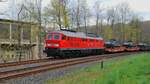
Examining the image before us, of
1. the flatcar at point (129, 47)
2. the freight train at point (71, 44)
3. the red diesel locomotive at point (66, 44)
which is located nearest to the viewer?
the red diesel locomotive at point (66, 44)

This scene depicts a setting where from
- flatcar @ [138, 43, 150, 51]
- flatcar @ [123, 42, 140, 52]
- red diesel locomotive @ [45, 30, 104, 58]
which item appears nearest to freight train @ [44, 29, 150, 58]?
red diesel locomotive @ [45, 30, 104, 58]

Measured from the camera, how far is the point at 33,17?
1807 inches

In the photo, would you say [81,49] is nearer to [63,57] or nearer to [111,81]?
[63,57]

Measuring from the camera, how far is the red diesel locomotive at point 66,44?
33312 millimetres

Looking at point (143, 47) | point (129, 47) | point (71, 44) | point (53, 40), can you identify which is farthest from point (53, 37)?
point (143, 47)

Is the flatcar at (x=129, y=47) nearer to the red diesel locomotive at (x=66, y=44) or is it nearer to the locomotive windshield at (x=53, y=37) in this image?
the red diesel locomotive at (x=66, y=44)

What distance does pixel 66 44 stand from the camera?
33969mm

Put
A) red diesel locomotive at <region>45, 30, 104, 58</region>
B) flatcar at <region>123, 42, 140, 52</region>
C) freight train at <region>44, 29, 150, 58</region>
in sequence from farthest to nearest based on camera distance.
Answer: flatcar at <region>123, 42, 140, 52</region>
freight train at <region>44, 29, 150, 58</region>
red diesel locomotive at <region>45, 30, 104, 58</region>

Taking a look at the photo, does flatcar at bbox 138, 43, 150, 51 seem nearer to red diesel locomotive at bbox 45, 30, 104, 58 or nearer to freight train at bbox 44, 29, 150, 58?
freight train at bbox 44, 29, 150, 58

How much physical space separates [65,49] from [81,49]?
4643 mm

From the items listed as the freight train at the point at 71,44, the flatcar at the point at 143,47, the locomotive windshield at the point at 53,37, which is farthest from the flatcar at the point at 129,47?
the locomotive windshield at the point at 53,37

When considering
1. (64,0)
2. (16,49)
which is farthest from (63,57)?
(64,0)

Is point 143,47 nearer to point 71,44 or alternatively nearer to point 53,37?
point 71,44

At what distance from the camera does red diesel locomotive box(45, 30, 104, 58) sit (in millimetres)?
33312
